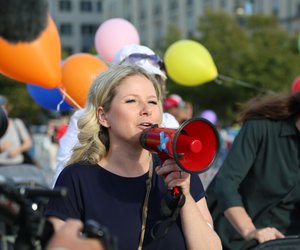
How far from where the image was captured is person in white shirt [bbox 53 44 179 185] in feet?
9.94

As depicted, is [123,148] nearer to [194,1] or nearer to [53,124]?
[53,124]

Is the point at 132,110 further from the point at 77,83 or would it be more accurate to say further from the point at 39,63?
the point at 77,83

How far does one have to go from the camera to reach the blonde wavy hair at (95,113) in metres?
2.19

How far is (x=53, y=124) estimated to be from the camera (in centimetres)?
1337

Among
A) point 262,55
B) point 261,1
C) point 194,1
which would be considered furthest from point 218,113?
point 194,1

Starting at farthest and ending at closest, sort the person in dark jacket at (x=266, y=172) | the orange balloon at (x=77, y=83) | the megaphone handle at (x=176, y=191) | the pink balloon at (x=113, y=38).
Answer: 1. the pink balloon at (x=113, y=38)
2. the orange balloon at (x=77, y=83)
3. the person in dark jacket at (x=266, y=172)
4. the megaphone handle at (x=176, y=191)

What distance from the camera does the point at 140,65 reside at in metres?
3.13

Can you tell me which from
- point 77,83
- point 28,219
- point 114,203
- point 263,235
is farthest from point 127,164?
point 77,83

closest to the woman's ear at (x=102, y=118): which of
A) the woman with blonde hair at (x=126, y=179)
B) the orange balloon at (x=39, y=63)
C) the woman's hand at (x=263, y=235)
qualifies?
the woman with blonde hair at (x=126, y=179)

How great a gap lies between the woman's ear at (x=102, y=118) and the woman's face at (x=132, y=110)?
0.02m

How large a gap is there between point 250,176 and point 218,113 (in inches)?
1220

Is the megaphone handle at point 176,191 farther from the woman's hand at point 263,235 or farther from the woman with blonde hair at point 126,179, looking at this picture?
the woman's hand at point 263,235

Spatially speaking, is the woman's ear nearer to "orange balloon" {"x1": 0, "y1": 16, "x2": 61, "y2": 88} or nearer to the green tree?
"orange balloon" {"x1": 0, "y1": 16, "x2": 61, "y2": 88}

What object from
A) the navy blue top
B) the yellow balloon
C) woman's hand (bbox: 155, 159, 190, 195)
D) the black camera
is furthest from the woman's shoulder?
the yellow balloon
